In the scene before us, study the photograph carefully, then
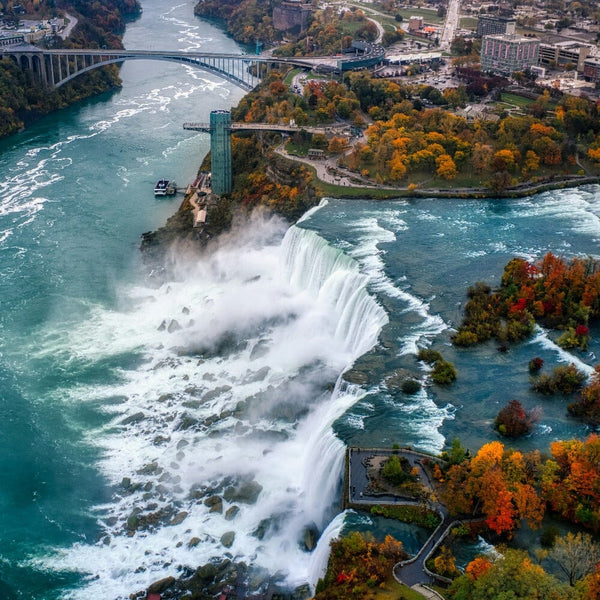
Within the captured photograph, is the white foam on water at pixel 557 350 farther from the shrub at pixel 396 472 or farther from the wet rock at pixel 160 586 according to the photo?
the wet rock at pixel 160 586

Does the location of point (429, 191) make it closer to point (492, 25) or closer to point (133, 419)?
point (133, 419)

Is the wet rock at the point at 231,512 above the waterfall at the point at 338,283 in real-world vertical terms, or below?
below

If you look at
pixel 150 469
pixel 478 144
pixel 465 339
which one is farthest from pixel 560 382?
pixel 478 144

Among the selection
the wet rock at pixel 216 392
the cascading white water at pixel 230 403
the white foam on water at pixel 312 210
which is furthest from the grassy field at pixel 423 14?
the wet rock at pixel 216 392

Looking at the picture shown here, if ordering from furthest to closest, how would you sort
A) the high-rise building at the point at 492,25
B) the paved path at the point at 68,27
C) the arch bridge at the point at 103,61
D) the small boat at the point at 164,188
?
the paved path at the point at 68,27 < the high-rise building at the point at 492,25 < the arch bridge at the point at 103,61 < the small boat at the point at 164,188

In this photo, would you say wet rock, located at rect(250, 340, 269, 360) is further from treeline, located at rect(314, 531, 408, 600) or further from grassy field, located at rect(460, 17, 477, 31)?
grassy field, located at rect(460, 17, 477, 31)

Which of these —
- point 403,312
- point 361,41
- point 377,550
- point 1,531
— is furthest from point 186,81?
point 377,550
